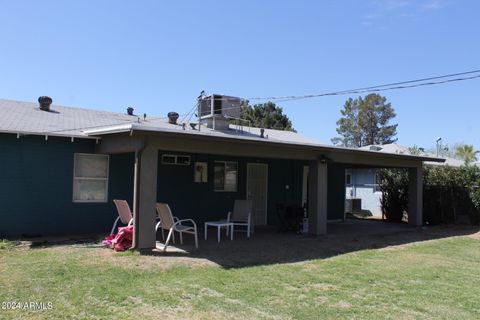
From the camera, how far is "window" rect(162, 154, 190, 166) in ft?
40.9

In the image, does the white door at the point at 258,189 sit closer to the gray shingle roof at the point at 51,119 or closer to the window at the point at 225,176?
the window at the point at 225,176

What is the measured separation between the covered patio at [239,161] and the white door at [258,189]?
0.21 m

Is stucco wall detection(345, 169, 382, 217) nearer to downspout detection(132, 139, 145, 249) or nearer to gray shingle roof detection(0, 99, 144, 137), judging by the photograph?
gray shingle roof detection(0, 99, 144, 137)

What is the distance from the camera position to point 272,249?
939 cm

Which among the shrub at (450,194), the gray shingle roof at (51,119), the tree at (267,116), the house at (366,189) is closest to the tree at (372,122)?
the tree at (267,116)

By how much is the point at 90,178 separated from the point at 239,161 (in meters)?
4.74

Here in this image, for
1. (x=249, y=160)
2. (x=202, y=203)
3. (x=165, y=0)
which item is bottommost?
(x=202, y=203)

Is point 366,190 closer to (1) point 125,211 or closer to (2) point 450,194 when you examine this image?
(2) point 450,194

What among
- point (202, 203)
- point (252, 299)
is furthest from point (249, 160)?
point (252, 299)

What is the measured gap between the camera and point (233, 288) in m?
6.05

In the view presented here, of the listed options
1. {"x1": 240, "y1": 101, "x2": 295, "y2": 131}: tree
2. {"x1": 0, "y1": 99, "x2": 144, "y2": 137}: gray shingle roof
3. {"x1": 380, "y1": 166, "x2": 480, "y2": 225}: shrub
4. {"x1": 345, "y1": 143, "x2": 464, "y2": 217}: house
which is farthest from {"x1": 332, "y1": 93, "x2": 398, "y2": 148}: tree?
{"x1": 0, "y1": 99, "x2": 144, "y2": 137}: gray shingle roof

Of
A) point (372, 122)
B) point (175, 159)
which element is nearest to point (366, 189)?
point (175, 159)

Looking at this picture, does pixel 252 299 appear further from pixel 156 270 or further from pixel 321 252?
pixel 321 252

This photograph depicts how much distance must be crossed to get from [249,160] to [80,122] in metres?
5.24
